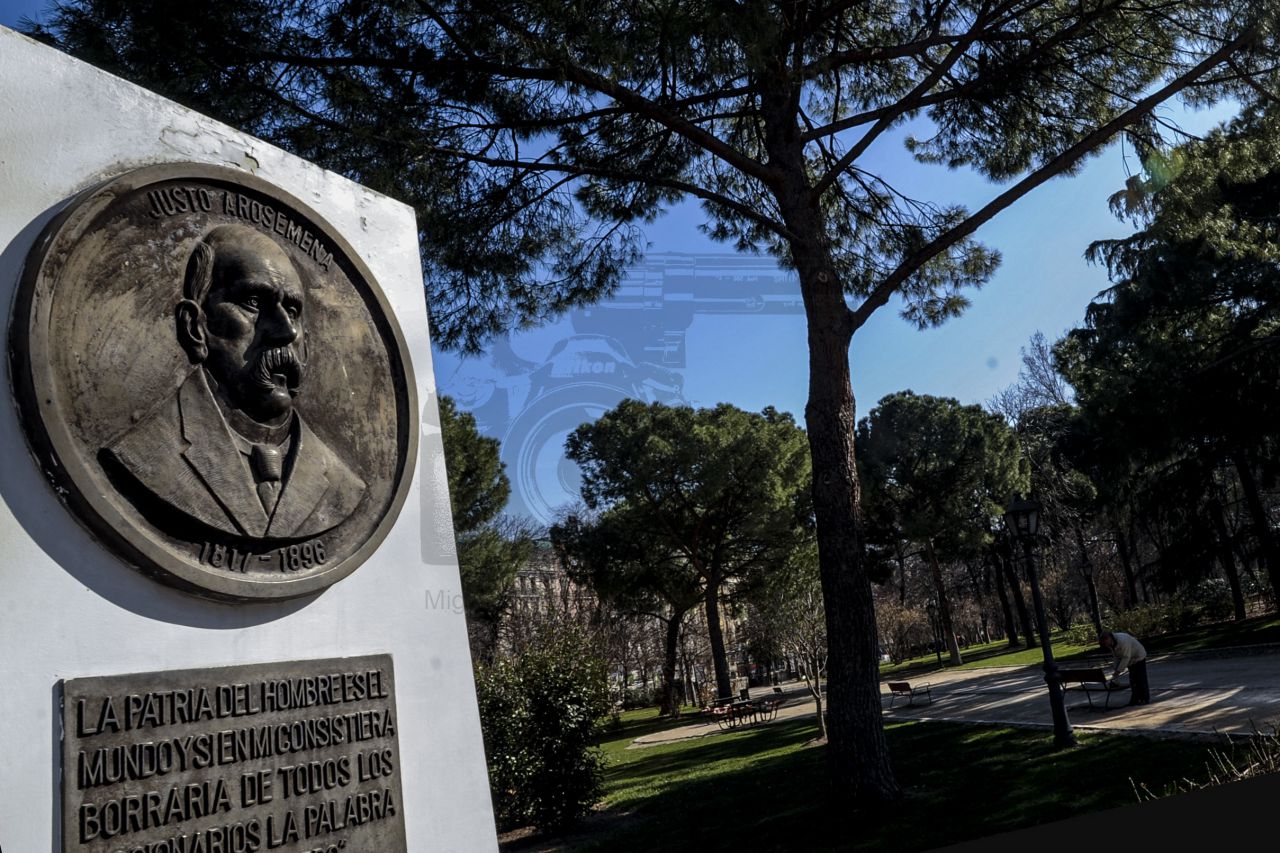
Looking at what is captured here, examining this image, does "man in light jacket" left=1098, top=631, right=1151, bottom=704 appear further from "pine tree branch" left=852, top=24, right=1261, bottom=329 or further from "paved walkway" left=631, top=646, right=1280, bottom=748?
"pine tree branch" left=852, top=24, right=1261, bottom=329

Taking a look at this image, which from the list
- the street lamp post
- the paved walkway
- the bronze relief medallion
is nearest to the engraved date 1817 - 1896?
the bronze relief medallion

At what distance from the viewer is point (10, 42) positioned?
88.5 inches

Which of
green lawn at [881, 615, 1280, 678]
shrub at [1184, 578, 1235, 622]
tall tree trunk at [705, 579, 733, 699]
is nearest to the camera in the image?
green lawn at [881, 615, 1280, 678]

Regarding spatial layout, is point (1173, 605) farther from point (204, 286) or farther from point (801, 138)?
point (204, 286)

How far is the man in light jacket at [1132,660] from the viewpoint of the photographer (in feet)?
36.5

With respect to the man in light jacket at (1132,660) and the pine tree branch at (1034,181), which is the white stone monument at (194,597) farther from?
the man in light jacket at (1132,660)

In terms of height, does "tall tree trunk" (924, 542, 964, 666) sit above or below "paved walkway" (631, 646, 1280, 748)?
above

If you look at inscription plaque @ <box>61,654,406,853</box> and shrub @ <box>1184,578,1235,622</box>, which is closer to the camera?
inscription plaque @ <box>61,654,406,853</box>

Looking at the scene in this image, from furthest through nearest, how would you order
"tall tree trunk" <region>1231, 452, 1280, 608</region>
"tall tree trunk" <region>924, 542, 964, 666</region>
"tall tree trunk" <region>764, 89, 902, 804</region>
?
"tall tree trunk" <region>924, 542, 964, 666</region>, "tall tree trunk" <region>1231, 452, 1280, 608</region>, "tall tree trunk" <region>764, 89, 902, 804</region>

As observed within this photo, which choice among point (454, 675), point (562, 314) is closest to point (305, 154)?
point (562, 314)

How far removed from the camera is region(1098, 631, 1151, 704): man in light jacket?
1113 cm

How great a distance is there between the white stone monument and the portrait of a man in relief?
0.03 ft

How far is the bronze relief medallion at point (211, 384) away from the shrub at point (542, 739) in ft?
24.1

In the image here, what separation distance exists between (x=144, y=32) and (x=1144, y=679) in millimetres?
12889
